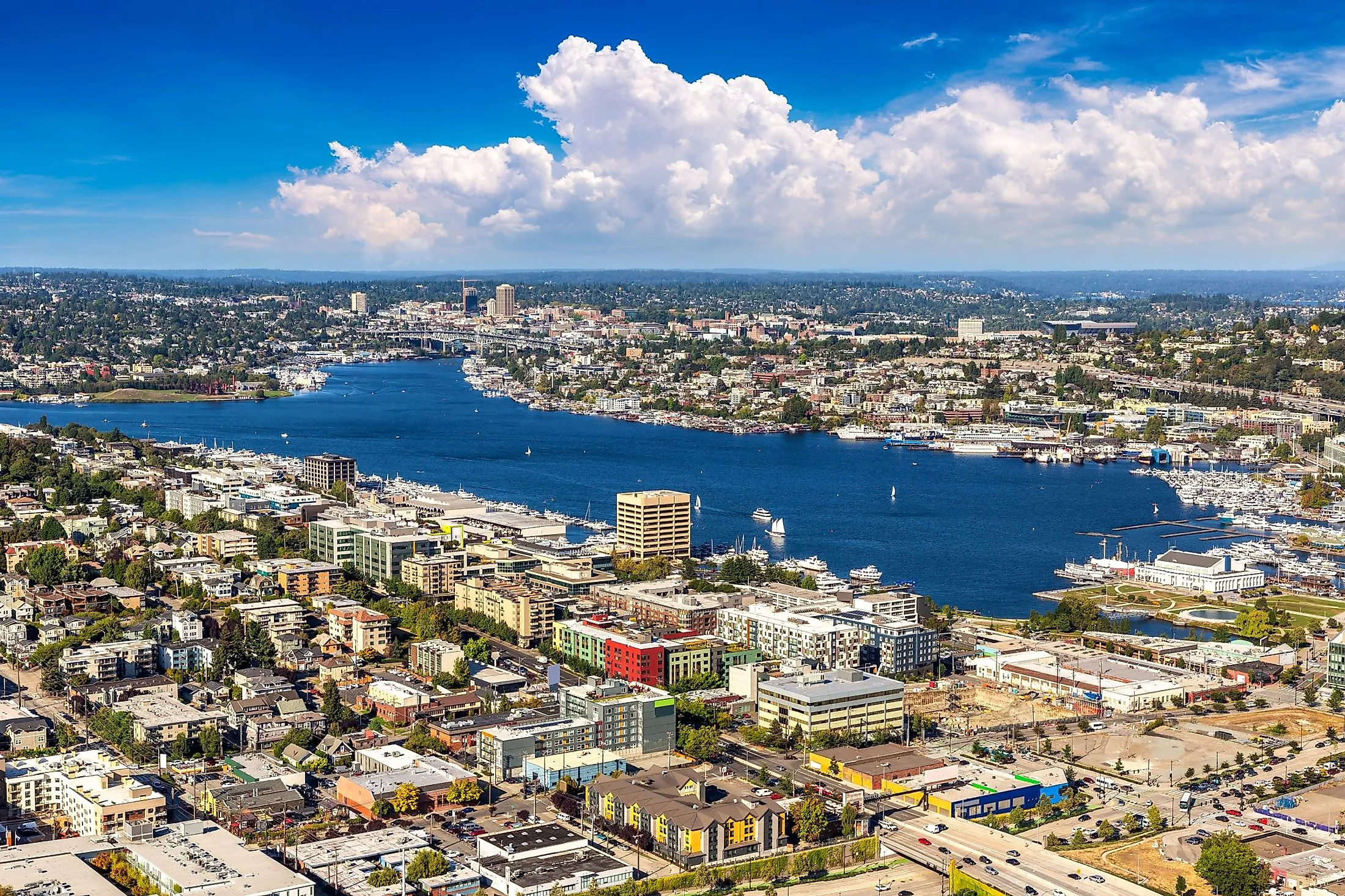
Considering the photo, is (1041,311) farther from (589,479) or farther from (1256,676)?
(1256,676)

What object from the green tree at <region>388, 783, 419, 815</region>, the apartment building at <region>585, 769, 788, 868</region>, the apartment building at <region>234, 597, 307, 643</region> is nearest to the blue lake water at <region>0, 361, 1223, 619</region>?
the apartment building at <region>234, 597, 307, 643</region>

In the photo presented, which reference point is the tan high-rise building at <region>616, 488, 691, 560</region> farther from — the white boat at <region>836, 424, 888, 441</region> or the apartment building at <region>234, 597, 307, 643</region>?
the white boat at <region>836, 424, 888, 441</region>

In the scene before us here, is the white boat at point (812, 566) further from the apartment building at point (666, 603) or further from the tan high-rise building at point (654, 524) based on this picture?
the apartment building at point (666, 603)

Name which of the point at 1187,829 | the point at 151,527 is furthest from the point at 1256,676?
the point at 151,527

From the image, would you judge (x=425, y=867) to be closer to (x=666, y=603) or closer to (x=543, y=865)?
(x=543, y=865)

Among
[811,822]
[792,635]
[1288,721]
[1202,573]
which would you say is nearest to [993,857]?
[811,822]

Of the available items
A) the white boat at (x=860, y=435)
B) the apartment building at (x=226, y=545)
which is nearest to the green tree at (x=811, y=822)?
the apartment building at (x=226, y=545)
